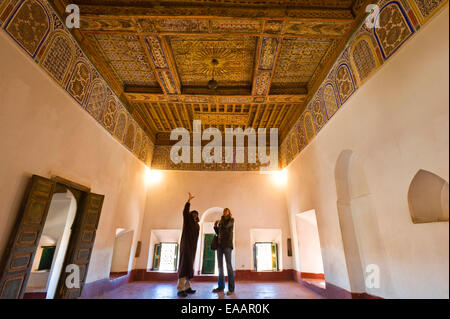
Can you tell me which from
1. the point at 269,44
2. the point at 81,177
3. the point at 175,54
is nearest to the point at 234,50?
the point at 269,44

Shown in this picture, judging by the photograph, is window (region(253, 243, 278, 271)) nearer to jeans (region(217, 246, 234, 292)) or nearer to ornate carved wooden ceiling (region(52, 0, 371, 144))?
jeans (region(217, 246, 234, 292))

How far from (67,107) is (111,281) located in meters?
3.60

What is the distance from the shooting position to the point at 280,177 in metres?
6.55

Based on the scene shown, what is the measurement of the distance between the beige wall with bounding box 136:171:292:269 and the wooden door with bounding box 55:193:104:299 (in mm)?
2287

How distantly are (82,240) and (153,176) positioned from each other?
3.12 metres

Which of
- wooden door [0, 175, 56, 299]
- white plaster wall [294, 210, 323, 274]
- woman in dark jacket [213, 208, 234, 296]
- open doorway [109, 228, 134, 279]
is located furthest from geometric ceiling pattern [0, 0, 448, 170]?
woman in dark jacket [213, 208, 234, 296]

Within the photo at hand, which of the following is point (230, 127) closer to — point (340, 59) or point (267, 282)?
point (340, 59)

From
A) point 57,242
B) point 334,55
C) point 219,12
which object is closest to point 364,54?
point 334,55

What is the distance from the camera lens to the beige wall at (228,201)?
6.04m

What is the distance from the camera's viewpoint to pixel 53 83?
2.94 metres

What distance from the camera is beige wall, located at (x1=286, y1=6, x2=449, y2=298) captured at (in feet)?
6.17

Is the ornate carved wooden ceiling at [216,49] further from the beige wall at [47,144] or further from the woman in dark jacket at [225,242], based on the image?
the woman in dark jacket at [225,242]

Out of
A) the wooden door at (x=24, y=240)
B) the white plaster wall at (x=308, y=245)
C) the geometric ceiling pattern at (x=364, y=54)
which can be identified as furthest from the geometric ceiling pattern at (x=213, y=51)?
the white plaster wall at (x=308, y=245)

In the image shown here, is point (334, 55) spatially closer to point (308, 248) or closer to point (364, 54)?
point (364, 54)
